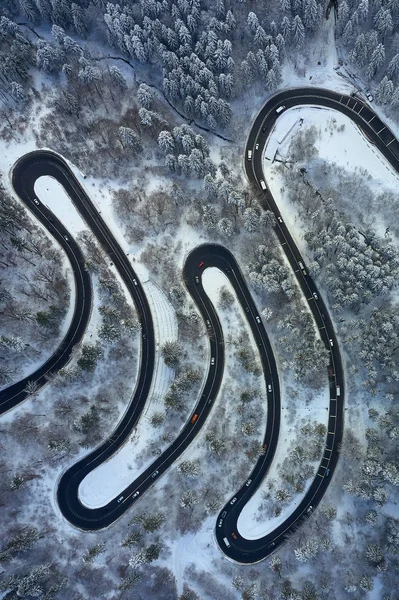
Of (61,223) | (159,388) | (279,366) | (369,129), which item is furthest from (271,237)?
(61,223)

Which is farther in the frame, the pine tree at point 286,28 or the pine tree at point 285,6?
the pine tree at point 286,28

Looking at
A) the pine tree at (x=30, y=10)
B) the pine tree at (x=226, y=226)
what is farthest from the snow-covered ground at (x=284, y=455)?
the pine tree at (x=30, y=10)

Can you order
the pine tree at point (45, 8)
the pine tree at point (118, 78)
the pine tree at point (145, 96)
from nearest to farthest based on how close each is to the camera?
the pine tree at point (145, 96) → the pine tree at point (118, 78) → the pine tree at point (45, 8)

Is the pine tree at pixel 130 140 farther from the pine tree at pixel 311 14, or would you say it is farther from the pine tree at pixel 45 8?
the pine tree at pixel 311 14

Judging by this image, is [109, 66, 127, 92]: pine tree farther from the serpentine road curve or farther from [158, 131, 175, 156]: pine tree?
the serpentine road curve

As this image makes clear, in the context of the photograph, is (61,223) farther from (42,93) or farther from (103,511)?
(103,511)

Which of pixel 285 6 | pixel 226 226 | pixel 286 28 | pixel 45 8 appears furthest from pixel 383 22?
pixel 45 8

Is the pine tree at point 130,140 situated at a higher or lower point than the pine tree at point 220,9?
lower

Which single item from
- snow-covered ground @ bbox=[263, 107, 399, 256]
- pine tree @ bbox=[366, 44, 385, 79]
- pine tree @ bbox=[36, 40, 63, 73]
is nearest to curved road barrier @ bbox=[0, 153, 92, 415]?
pine tree @ bbox=[36, 40, 63, 73]

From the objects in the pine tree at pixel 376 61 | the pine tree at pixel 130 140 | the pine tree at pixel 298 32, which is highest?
the pine tree at pixel 298 32
